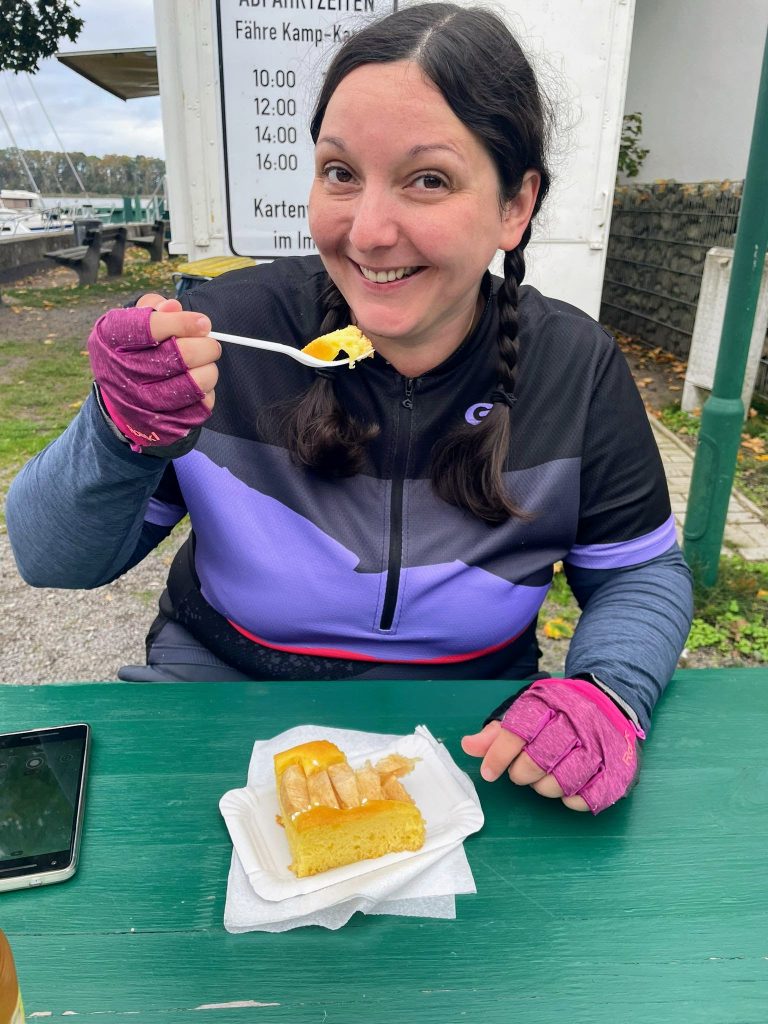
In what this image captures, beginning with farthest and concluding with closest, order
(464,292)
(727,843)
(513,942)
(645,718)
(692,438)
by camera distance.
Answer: (692,438) < (464,292) < (645,718) < (727,843) < (513,942)

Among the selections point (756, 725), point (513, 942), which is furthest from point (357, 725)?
point (756, 725)

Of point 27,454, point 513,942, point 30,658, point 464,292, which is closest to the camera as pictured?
point 513,942

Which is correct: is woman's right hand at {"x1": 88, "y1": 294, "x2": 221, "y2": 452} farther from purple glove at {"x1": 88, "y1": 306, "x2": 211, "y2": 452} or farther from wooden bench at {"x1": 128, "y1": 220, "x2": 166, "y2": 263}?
wooden bench at {"x1": 128, "y1": 220, "x2": 166, "y2": 263}

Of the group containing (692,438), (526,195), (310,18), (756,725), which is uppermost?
(310,18)

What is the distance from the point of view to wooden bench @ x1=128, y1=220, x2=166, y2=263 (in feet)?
56.5

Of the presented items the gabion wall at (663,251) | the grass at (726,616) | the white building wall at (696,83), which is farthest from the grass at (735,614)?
the white building wall at (696,83)

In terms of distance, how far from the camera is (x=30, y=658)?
11.5 feet

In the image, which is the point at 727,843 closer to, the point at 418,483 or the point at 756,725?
the point at 756,725

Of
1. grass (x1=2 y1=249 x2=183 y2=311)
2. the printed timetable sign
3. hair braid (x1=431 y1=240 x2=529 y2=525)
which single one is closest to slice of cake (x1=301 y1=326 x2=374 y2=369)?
hair braid (x1=431 y1=240 x2=529 y2=525)

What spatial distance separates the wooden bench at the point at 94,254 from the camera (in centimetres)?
1328

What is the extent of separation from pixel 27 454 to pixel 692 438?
4.89 m

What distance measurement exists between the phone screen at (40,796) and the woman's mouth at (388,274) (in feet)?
2.95

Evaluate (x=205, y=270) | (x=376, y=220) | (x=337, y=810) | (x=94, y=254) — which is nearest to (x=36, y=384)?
(x=205, y=270)

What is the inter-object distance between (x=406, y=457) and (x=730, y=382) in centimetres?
229
